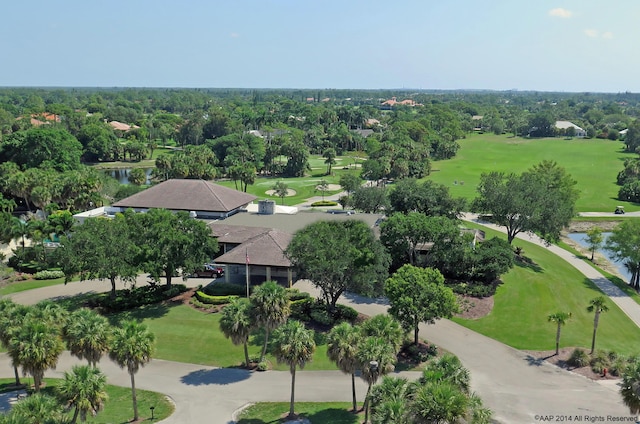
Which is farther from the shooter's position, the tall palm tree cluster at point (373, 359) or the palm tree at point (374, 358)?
the palm tree at point (374, 358)

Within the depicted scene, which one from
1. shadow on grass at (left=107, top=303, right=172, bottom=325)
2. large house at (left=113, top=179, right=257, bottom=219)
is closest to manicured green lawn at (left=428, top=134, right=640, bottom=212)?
large house at (left=113, top=179, right=257, bottom=219)

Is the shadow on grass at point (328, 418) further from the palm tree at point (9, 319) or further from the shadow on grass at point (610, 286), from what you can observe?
the shadow on grass at point (610, 286)

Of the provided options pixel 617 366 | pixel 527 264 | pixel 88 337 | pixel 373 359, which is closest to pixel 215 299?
pixel 88 337

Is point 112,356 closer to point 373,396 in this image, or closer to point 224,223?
point 373,396

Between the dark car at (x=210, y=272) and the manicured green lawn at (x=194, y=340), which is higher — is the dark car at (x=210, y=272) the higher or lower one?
the higher one

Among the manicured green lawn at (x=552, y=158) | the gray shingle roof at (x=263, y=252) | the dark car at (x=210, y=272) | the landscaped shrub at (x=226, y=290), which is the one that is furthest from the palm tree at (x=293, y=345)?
the manicured green lawn at (x=552, y=158)

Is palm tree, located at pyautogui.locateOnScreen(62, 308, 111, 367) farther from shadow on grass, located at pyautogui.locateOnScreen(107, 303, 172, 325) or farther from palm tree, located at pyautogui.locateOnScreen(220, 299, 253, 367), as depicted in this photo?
shadow on grass, located at pyautogui.locateOnScreen(107, 303, 172, 325)
